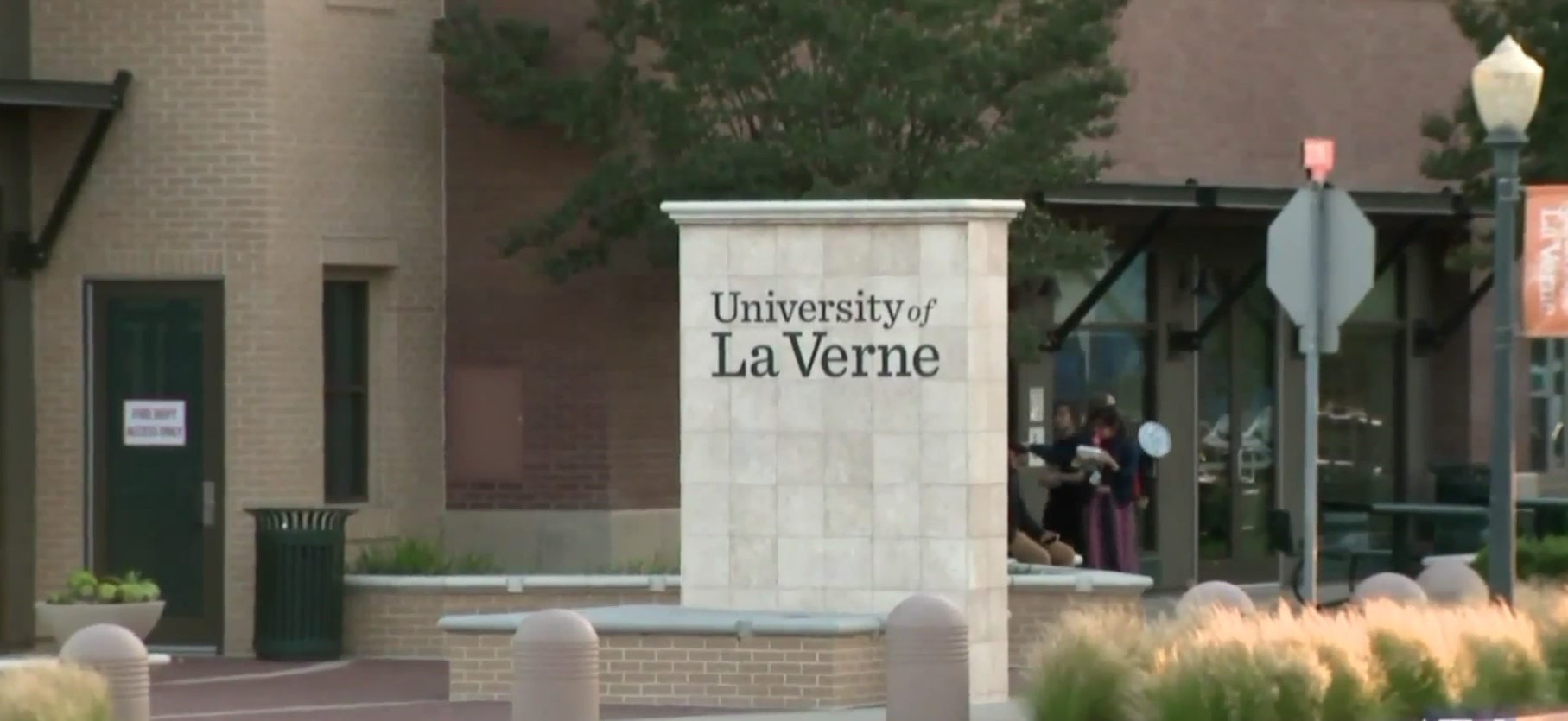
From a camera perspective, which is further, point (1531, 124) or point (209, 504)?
point (1531, 124)

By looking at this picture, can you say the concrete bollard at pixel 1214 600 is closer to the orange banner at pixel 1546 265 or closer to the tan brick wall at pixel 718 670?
the tan brick wall at pixel 718 670

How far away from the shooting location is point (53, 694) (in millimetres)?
12945

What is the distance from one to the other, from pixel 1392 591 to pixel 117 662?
25.4 feet

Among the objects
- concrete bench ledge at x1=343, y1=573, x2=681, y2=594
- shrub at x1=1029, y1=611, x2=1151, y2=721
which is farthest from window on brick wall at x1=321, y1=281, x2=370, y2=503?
shrub at x1=1029, y1=611, x2=1151, y2=721

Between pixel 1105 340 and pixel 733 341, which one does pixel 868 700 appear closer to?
pixel 733 341

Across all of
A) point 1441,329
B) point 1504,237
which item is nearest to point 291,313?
point 1504,237

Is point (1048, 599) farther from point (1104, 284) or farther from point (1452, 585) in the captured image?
point (1104, 284)

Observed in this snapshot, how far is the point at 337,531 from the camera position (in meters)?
21.1

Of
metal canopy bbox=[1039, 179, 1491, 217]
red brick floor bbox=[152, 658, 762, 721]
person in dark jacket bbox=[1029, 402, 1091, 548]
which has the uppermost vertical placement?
metal canopy bbox=[1039, 179, 1491, 217]

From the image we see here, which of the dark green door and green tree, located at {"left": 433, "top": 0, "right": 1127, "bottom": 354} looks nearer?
green tree, located at {"left": 433, "top": 0, "right": 1127, "bottom": 354}

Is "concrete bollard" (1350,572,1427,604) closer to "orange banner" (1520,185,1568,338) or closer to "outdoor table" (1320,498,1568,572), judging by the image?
"orange banner" (1520,185,1568,338)

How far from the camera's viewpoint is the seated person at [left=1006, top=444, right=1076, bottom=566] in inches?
885

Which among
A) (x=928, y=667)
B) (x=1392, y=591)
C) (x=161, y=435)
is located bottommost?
(x=928, y=667)

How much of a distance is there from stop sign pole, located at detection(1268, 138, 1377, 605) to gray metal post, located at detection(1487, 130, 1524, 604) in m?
1.64
